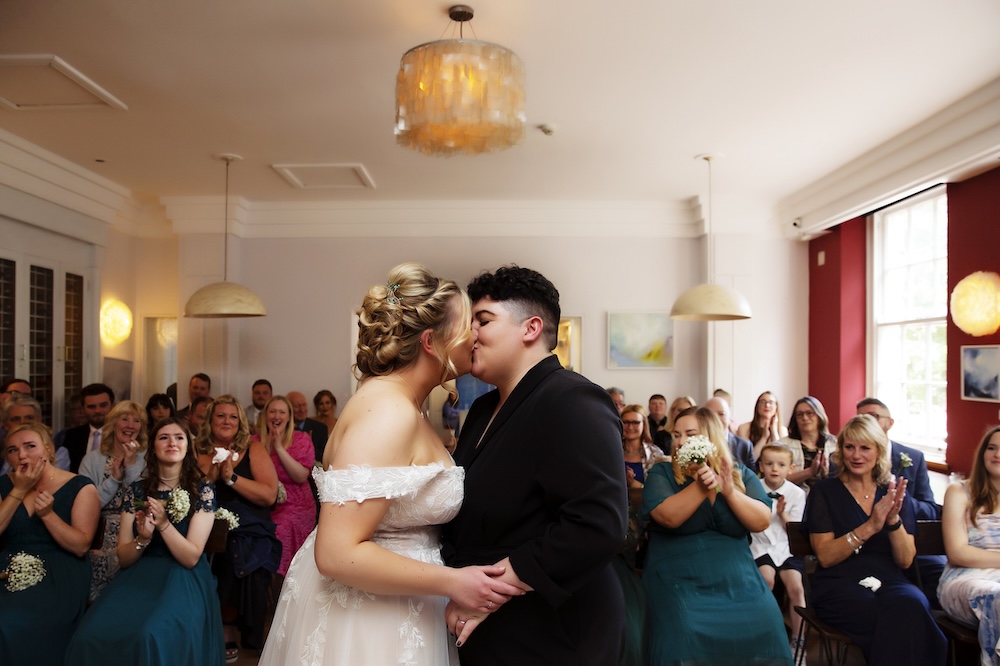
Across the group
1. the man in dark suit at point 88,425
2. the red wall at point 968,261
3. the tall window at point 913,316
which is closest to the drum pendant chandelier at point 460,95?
the man in dark suit at point 88,425

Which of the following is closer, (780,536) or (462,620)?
(462,620)

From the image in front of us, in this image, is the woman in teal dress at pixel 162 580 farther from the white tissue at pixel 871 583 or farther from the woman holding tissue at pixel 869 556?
the white tissue at pixel 871 583

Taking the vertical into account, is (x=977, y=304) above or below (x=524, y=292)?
above

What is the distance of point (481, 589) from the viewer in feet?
5.38

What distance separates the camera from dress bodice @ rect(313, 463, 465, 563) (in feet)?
5.48

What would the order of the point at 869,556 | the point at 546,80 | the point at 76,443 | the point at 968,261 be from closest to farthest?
the point at 869,556, the point at 546,80, the point at 968,261, the point at 76,443

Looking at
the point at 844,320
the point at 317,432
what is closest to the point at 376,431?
the point at 317,432

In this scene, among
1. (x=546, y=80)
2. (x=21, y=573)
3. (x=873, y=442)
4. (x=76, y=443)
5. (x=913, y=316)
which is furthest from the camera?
(x=913, y=316)

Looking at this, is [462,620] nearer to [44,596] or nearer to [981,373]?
[44,596]

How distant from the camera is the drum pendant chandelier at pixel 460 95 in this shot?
3.55m

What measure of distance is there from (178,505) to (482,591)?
2302 millimetres

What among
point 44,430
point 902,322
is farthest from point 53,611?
point 902,322

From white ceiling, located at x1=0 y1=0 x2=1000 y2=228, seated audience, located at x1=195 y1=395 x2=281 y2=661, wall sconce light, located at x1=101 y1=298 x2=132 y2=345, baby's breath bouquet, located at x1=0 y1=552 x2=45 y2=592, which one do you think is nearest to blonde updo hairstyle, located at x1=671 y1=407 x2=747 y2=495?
white ceiling, located at x1=0 y1=0 x2=1000 y2=228

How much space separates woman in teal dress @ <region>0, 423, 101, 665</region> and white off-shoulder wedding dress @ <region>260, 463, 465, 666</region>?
7.05 ft
